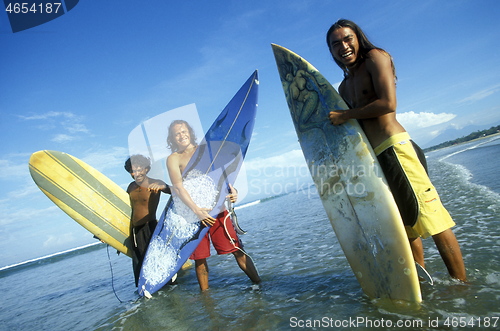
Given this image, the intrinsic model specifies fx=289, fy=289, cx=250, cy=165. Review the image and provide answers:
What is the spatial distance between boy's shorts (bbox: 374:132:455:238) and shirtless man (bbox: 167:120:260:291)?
6.03 ft

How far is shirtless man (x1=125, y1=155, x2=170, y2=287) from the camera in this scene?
4.21 m

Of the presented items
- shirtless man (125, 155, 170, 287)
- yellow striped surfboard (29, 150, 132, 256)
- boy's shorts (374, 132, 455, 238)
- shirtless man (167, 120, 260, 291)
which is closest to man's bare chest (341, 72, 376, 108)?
boy's shorts (374, 132, 455, 238)

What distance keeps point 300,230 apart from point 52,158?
4820mm

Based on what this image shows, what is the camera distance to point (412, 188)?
6.56 ft

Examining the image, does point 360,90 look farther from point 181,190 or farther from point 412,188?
point 181,190

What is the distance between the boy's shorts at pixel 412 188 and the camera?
6.39ft

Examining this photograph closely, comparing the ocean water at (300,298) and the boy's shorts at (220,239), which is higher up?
the boy's shorts at (220,239)

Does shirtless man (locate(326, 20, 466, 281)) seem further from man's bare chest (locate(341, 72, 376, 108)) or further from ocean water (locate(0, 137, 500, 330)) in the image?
ocean water (locate(0, 137, 500, 330))

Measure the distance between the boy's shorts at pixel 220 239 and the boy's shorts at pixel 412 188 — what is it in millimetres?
1838

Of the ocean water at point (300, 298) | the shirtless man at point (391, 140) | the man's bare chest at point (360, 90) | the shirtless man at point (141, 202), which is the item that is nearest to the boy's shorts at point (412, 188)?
the shirtless man at point (391, 140)

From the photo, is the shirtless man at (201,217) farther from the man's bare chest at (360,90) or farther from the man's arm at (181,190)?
the man's bare chest at (360,90)

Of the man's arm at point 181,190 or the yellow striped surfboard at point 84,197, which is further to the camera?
the yellow striped surfboard at point 84,197

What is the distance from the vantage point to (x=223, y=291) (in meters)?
3.40

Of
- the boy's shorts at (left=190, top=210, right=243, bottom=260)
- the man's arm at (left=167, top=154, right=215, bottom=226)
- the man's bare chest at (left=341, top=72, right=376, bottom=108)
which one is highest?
the man's bare chest at (left=341, top=72, right=376, bottom=108)
